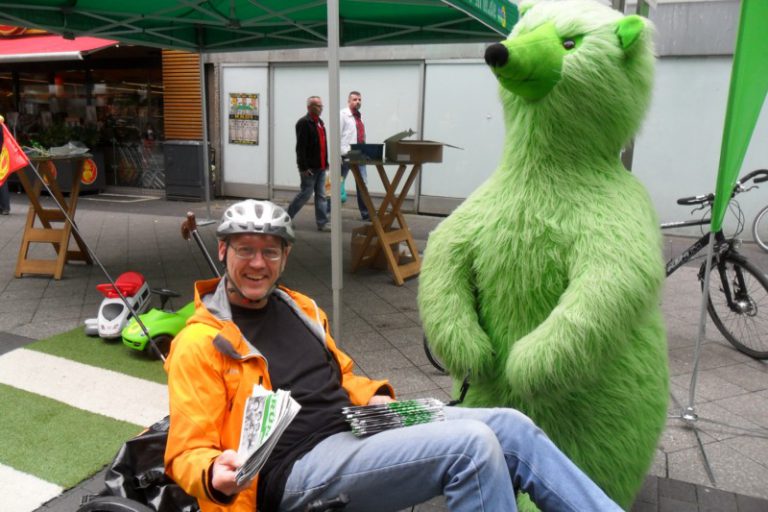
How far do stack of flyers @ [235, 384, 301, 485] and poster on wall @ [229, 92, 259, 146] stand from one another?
34.1 feet

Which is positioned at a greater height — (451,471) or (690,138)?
(690,138)

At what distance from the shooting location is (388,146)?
5.85 meters

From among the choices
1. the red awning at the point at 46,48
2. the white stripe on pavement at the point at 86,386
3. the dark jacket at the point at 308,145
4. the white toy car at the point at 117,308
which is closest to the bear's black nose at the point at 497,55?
the white stripe on pavement at the point at 86,386

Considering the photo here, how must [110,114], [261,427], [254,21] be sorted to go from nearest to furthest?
[261,427], [254,21], [110,114]

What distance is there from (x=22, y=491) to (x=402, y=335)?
270 cm

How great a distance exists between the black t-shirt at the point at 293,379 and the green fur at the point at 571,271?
408 millimetres

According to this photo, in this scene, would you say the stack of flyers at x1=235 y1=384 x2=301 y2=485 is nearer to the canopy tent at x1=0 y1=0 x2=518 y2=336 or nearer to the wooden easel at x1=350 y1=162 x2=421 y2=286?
the canopy tent at x1=0 y1=0 x2=518 y2=336

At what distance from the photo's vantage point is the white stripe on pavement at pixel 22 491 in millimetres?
2529

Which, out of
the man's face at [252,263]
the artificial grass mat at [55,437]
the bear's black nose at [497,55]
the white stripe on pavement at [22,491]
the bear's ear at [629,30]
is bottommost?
the white stripe on pavement at [22,491]

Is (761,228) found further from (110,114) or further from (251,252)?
(110,114)

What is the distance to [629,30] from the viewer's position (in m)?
1.99

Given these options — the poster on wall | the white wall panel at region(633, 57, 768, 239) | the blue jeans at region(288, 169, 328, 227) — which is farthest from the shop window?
the white wall panel at region(633, 57, 768, 239)

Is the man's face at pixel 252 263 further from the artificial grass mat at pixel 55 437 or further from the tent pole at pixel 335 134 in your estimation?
the artificial grass mat at pixel 55 437

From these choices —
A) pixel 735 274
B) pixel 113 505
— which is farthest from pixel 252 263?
pixel 735 274
